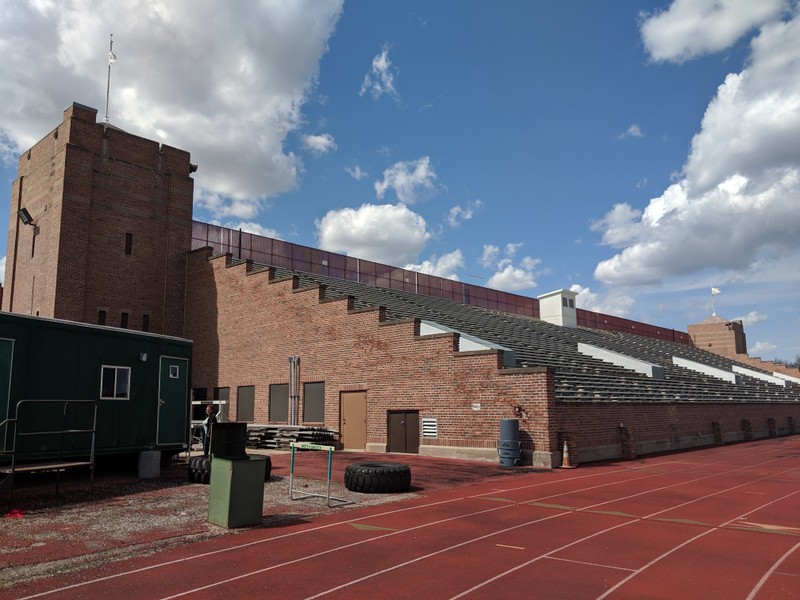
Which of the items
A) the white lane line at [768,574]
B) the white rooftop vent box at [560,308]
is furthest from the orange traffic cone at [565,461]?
the white rooftop vent box at [560,308]

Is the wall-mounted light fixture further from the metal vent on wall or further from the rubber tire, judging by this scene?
the rubber tire

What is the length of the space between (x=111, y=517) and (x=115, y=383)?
17.7 ft

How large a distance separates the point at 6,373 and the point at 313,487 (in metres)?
6.80

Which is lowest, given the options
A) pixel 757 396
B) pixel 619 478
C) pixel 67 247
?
pixel 619 478

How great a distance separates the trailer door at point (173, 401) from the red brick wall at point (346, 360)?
787cm

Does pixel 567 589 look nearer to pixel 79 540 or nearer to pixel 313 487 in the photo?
pixel 79 540

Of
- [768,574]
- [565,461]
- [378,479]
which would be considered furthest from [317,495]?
[565,461]

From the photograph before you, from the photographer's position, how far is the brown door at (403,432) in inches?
840

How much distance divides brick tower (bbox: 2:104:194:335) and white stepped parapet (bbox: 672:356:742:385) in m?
31.5

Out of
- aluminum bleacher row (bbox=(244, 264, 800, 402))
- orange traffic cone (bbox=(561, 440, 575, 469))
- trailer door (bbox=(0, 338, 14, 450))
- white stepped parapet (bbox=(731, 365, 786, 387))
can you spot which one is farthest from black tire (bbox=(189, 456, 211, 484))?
white stepped parapet (bbox=(731, 365, 786, 387))

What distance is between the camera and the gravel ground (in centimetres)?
768

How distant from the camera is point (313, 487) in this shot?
13.4 m

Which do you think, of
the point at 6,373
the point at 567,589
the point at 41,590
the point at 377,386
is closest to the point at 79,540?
the point at 41,590

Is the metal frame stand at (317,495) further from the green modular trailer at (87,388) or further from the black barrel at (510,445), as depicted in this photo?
the black barrel at (510,445)
